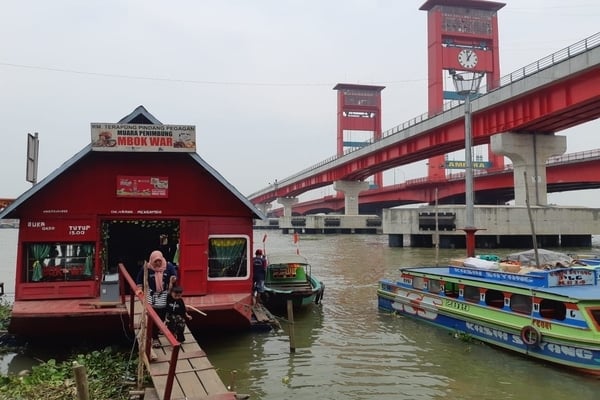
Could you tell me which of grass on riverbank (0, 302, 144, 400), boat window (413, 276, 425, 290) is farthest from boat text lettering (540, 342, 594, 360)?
grass on riverbank (0, 302, 144, 400)

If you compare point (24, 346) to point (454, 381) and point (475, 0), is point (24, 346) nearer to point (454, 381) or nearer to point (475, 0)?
point (454, 381)

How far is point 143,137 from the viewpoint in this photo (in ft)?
41.2

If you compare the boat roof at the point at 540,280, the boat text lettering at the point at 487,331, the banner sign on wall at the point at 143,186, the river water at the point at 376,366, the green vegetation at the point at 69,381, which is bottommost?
the river water at the point at 376,366

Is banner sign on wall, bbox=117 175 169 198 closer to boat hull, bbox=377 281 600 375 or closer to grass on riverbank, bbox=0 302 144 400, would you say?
grass on riverbank, bbox=0 302 144 400

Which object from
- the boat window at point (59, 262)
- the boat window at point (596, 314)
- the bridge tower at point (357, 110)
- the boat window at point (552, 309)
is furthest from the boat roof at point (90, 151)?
the bridge tower at point (357, 110)

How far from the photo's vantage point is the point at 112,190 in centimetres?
1302

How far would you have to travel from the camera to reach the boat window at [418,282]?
15566mm

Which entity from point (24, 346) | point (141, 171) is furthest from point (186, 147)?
point (24, 346)

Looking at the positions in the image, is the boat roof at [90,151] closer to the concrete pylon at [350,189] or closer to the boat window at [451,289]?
the boat window at [451,289]

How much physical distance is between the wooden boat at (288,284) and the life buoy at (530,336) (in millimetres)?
7140

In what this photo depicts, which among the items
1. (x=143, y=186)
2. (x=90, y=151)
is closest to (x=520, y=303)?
(x=143, y=186)

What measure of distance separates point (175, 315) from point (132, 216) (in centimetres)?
470

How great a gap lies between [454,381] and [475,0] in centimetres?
8075

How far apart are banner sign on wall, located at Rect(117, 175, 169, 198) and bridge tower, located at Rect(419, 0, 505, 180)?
214 feet
